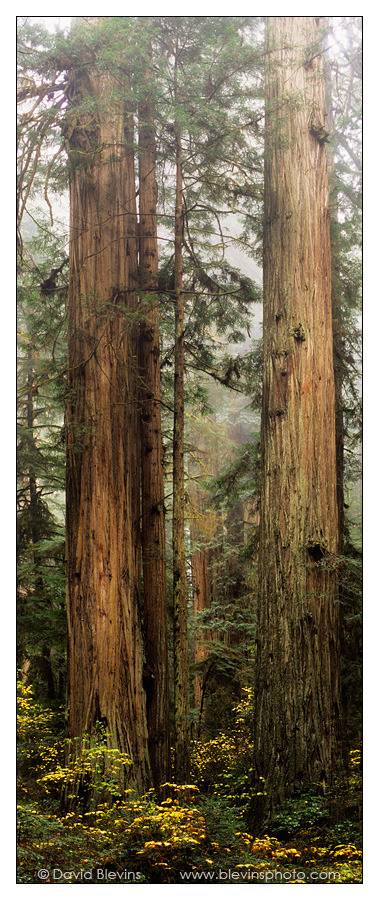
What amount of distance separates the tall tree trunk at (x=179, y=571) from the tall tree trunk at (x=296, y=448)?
102 cm

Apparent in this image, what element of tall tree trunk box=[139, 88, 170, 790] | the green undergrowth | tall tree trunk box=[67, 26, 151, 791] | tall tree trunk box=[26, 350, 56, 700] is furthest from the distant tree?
the green undergrowth

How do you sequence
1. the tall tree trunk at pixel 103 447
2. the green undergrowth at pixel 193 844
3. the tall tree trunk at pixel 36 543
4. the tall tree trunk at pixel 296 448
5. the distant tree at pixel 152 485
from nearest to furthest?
the green undergrowth at pixel 193 844
the tall tree trunk at pixel 296 448
the tall tree trunk at pixel 103 447
the distant tree at pixel 152 485
the tall tree trunk at pixel 36 543

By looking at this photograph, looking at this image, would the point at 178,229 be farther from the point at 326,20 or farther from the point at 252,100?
the point at 326,20

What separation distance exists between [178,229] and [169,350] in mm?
1493

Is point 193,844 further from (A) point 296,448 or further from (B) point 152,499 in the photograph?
(B) point 152,499

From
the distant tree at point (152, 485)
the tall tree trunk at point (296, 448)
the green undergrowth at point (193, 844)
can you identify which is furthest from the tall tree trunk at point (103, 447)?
the tall tree trunk at point (296, 448)

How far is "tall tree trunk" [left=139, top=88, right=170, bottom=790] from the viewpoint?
20.3 ft

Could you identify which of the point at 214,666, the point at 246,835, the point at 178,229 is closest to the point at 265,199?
the point at 178,229

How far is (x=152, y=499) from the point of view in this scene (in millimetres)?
6773

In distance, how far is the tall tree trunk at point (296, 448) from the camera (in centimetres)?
459

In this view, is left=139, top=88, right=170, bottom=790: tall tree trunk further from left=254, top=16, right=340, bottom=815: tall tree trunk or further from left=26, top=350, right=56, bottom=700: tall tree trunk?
left=254, top=16, right=340, bottom=815: tall tree trunk

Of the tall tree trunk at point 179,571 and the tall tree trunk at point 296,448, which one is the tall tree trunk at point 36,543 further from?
the tall tree trunk at point 296,448

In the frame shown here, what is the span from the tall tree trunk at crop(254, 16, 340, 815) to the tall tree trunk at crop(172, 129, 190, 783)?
102 centimetres

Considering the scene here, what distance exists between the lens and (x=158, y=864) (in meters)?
3.89
